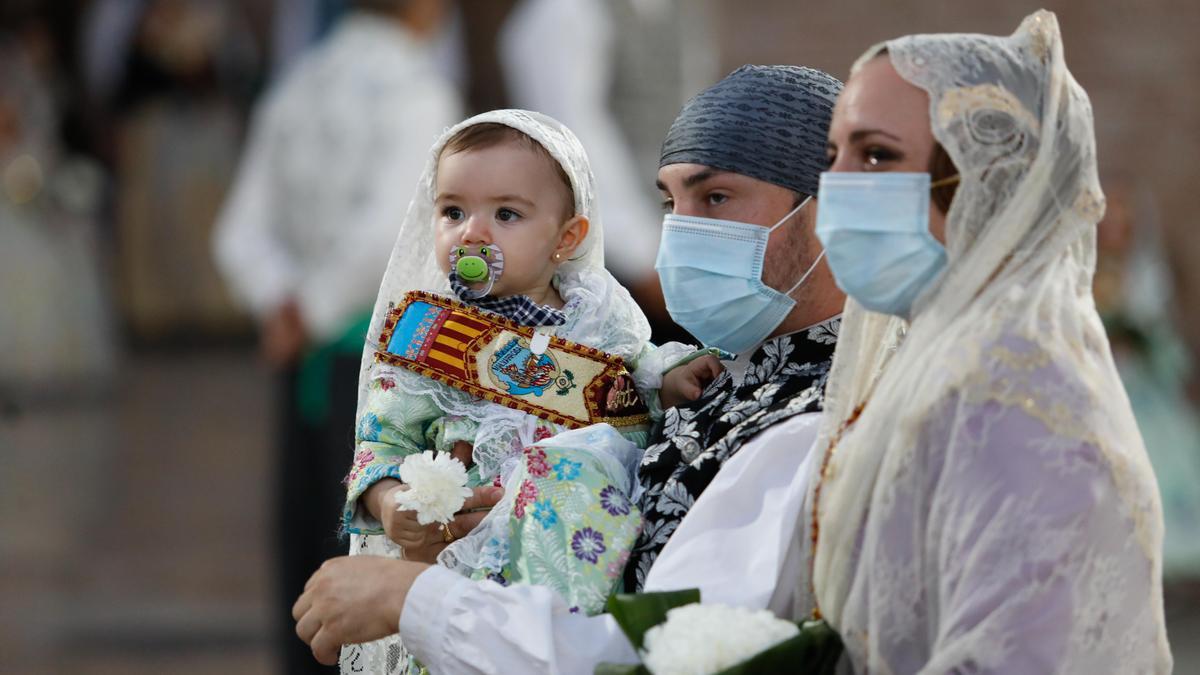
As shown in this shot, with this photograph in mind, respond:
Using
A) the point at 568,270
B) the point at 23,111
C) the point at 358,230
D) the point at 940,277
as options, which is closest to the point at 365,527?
the point at 568,270

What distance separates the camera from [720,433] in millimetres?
2713

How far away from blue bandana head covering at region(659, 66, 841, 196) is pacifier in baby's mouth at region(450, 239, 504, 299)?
12.0 inches

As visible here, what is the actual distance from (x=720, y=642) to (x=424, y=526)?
65 cm

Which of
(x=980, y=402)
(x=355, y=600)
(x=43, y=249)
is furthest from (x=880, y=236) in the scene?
(x=43, y=249)

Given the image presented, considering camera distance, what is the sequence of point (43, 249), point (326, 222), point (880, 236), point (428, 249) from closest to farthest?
point (880, 236) < point (428, 249) < point (326, 222) < point (43, 249)

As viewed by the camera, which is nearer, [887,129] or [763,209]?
[887,129]

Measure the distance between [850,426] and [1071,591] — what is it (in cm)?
39

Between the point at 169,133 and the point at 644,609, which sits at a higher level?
the point at 644,609

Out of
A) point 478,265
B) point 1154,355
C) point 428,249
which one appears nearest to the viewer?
point 478,265

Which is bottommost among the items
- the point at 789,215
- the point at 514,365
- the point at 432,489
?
the point at 432,489

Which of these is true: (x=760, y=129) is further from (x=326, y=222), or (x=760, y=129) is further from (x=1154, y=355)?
(x=1154, y=355)

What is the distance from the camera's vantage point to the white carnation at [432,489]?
8.96 feet

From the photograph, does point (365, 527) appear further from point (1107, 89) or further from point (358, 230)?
point (1107, 89)

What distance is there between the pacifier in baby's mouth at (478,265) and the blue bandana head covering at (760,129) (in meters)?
0.31
